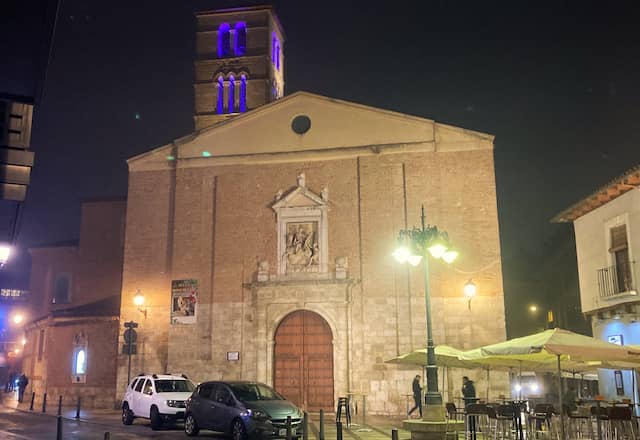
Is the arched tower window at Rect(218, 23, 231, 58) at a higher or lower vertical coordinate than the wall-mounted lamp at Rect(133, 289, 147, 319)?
higher

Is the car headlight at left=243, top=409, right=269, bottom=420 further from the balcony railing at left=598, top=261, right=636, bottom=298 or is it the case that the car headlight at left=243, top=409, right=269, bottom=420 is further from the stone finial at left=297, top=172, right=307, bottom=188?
the stone finial at left=297, top=172, right=307, bottom=188

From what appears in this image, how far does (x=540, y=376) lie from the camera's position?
105ft

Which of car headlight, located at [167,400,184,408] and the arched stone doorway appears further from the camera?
the arched stone doorway

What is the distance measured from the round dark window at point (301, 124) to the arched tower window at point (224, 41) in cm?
1310

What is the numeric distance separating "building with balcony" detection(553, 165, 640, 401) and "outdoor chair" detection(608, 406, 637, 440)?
18.5ft

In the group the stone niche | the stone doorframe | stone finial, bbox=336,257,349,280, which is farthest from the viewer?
the stone niche

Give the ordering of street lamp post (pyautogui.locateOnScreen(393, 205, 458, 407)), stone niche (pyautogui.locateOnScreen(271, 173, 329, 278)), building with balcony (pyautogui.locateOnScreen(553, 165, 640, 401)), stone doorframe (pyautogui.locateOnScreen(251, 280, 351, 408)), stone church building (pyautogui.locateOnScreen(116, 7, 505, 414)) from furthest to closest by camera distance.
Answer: stone niche (pyautogui.locateOnScreen(271, 173, 329, 278)) → stone doorframe (pyautogui.locateOnScreen(251, 280, 351, 408)) → stone church building (pyautogui.locateOnScreen(116, 7, 505, 414)) → building with balcony (pyautogui.locateOnScreen(553, 165, 640, 401)) → street lamp post (pyautogui.locateOnScreen(393, 205, 458, 407))

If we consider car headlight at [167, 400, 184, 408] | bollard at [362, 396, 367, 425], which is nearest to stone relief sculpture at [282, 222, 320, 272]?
bollard at [362, 396, 367, 425]

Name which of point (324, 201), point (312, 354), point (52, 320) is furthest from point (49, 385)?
point (324, 201)

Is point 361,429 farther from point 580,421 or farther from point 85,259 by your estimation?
point 85,259

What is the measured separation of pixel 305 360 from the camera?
2489 centimetres

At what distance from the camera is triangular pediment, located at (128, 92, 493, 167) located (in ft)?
84.4

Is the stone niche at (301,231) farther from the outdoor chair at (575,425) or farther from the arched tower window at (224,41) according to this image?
the arched tower window at (224,41)

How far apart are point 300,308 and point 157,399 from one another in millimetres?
7508
